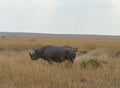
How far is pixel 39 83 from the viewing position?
32.9ft

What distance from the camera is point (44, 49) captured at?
19.7 meters

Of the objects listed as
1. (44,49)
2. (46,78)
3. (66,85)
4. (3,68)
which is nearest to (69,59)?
(44,49)

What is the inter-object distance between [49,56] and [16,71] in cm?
718

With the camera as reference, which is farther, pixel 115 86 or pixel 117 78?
pixel 117 78

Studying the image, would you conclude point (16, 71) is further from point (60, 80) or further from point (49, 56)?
point (49, 56)

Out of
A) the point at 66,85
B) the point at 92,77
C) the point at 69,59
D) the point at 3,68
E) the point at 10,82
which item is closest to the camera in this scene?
the point at 66,85

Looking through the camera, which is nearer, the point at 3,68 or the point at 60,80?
the point at 60,80

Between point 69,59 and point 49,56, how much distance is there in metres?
1.23

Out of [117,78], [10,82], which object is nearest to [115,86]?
[117,78]

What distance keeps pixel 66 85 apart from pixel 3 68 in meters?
3.91

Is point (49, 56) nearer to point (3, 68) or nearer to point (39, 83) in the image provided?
point (3, 68)

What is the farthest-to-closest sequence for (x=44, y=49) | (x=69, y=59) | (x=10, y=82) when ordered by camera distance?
(x=44, y=49)
(x=69, y=59)
(x=10, y=82)

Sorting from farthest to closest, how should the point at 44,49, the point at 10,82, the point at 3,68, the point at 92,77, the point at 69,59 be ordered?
the point at 44,49
the point at 69,59
the point at 3,68
the point at 92,77
the point at 10,82

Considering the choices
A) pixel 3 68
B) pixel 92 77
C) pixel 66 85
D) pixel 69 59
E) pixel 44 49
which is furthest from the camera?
→ pixel 44 49
